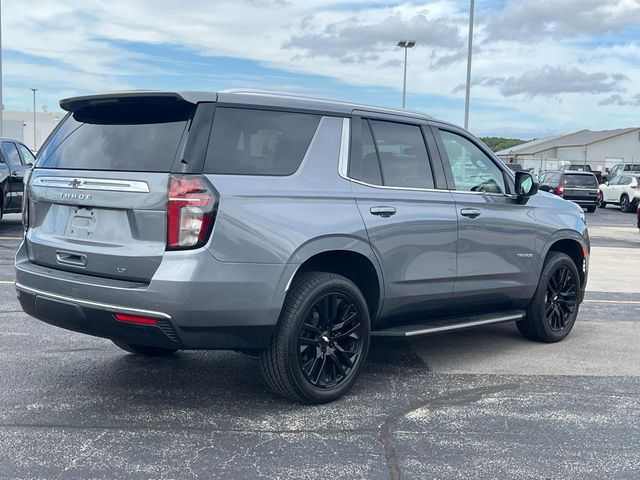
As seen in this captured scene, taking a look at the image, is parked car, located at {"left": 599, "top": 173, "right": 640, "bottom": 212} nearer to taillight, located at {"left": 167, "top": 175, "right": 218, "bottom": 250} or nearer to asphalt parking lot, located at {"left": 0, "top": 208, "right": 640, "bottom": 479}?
asphalt parking lot, located at {"left": 0, "top": 208, "right": 640, "bottom": 479}

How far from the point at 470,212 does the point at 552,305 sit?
1.57 m

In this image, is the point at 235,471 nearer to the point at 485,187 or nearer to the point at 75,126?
the point at 75,126

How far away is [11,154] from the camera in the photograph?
47.4ft

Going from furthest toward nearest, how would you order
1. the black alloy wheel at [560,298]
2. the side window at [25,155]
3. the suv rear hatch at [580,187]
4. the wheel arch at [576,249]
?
the suv rear hatch at [580,187], the side window at [25,155], the wheel arch at [576,249], the black alloy wheel at [560,298]

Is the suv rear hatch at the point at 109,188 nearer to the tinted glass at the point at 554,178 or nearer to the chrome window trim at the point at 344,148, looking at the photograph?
the chrome window trim at the point at 344,148

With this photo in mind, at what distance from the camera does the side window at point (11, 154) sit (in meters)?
14.3

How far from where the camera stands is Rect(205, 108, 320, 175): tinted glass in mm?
4355

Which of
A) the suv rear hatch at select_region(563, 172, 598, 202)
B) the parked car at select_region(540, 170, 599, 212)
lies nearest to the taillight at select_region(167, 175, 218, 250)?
the parked car at select_region(540, 170, 599, 212)

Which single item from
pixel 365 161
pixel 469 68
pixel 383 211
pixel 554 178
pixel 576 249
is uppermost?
pixel 469 68

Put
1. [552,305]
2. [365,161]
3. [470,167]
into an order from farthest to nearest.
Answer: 1. [552,305]
2. [470,167]
3. [365,161]

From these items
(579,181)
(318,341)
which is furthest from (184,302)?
(579,181)

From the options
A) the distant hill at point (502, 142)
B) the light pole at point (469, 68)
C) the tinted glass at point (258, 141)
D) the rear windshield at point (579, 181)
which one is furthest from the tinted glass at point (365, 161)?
the distant hill at point (502, 142)

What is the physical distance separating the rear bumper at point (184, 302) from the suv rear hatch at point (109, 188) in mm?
113

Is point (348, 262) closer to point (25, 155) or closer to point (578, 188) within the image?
point (25, 155)
